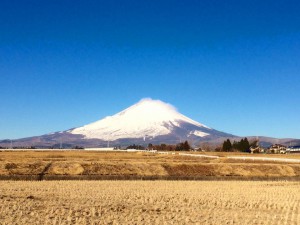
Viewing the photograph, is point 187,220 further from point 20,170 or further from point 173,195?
point 20,170

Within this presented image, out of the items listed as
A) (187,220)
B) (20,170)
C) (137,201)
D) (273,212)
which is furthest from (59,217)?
(20,170)

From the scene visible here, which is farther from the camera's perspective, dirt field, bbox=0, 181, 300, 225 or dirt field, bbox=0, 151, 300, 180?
dirt field, bbox=0, 151, 300, 180

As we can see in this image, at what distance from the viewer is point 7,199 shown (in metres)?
26.3

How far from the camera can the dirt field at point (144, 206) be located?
20609 millimetres

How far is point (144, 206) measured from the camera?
2534 cm

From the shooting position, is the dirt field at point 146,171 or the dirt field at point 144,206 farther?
the dirt field at point 146,171

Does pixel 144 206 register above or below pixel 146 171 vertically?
below

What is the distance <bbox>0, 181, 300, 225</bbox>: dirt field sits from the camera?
2061 cm

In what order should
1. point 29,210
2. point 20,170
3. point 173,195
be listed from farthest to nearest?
point 20,170 < point 173,195 < point 29,210

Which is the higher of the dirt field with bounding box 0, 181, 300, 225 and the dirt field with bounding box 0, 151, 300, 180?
the dirt field with bounding box 0, 151, 300, 180

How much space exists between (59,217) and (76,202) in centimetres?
574

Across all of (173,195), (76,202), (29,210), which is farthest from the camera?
(173,195)

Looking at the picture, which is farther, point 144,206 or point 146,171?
point 146,171

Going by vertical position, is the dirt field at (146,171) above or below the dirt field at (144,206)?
above
